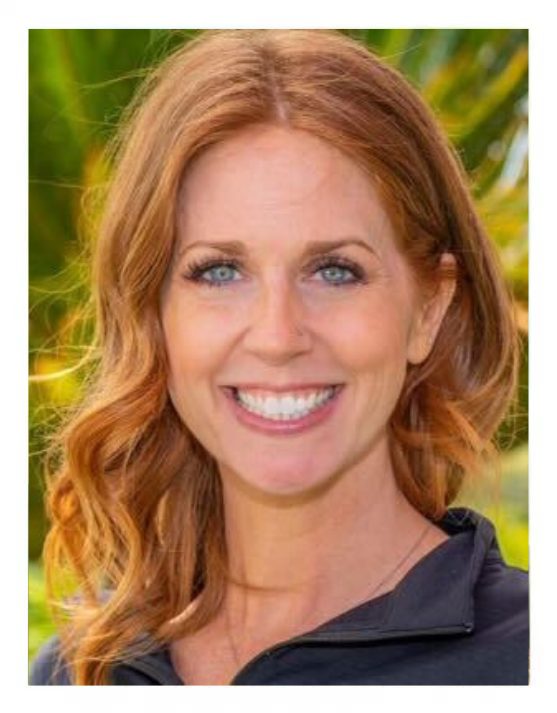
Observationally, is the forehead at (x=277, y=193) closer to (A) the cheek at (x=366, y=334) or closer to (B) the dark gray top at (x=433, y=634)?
(A) the cheek at (x=366, y=334)

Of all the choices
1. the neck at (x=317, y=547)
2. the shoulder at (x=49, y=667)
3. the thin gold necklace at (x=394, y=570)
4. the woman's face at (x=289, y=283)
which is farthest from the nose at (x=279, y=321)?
the shoulder at (x=49, y=667)

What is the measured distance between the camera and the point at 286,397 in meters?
2.12

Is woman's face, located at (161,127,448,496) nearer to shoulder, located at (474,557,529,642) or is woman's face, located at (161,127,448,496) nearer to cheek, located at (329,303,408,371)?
cheek, located at (329,303,408,371)

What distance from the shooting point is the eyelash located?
6.84 ft

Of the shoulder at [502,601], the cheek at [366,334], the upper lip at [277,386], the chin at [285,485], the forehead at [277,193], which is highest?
the forehead at [277,193]

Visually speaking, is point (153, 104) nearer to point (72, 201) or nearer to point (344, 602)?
point (72, 201)

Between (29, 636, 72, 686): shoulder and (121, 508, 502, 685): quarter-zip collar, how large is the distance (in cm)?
30

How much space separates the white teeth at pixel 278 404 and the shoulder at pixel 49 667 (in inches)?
21.0

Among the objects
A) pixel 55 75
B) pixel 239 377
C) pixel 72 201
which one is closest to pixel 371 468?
pixel 239 377

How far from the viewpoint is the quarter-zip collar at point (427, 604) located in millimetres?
2041

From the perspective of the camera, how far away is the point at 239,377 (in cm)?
210

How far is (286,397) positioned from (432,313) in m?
0.27
